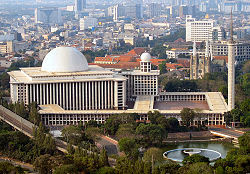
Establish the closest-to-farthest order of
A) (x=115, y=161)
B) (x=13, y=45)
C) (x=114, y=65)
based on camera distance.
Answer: (x=115, y=161)
(x=114, y=65)
(x=13, y=45)

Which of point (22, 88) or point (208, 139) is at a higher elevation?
point (22, 88)

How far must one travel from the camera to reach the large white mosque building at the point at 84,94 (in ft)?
173

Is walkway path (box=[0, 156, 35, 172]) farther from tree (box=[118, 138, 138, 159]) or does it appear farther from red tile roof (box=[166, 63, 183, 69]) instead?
red tile roof (box=[166, 63, 183, 69])

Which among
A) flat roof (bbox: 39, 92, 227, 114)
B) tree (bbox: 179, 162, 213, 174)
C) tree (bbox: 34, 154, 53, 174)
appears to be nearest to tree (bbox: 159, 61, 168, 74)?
flat roof (bbox: 39, 92, 227, 114)

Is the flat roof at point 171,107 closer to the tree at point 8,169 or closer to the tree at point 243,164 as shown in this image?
the tree at point 243,164

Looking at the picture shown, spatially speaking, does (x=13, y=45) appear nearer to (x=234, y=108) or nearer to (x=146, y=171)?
(x=234, y=108)

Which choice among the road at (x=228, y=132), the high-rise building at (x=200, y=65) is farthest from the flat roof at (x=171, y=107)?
the high-rise building at (x=200, y=65)

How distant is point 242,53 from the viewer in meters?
96.8

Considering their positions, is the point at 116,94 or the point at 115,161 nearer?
the point at 115,161

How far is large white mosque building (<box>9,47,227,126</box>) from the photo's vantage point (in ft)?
173

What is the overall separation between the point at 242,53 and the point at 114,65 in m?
22.3

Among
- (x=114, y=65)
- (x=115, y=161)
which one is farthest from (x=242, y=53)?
(x=115, y=161)

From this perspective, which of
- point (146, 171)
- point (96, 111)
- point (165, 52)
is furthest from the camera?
point (165, 52)

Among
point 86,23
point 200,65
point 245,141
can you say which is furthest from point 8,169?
point 86,23
